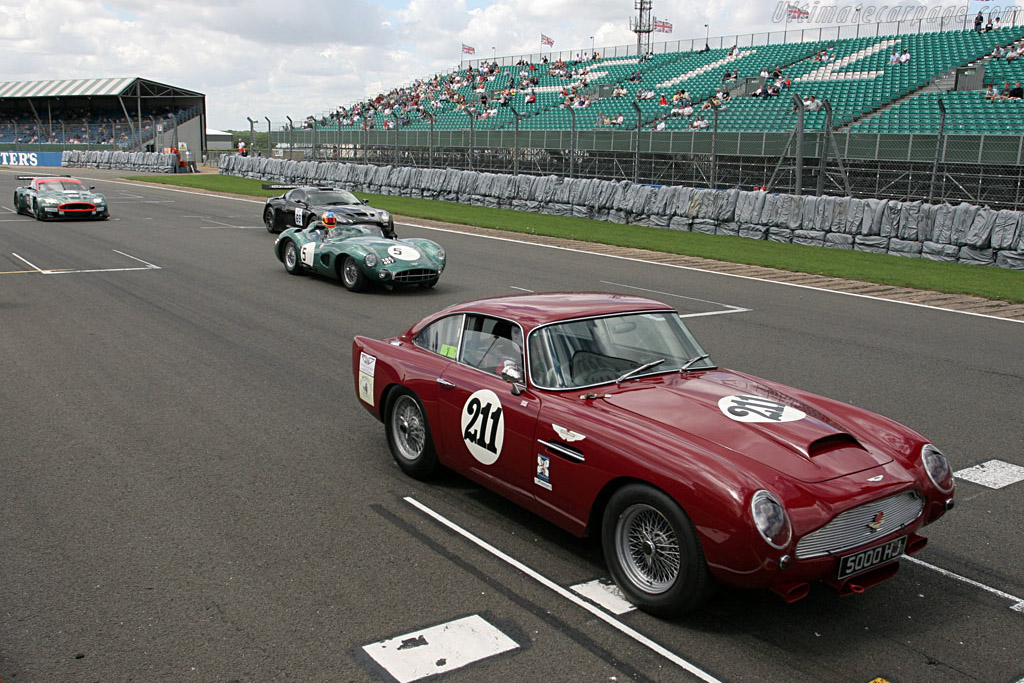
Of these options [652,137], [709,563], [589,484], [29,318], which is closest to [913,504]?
[709,563]

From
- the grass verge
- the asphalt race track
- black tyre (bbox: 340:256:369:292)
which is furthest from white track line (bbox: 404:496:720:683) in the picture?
the grass verge

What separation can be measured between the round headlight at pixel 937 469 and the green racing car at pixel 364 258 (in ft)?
33.9

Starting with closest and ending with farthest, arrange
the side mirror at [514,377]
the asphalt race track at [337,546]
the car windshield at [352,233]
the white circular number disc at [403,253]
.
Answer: the asphalt race track at [337,546] < the side mirror at [514,377] < the white circular number disc at [403,253] < the car windshield at [352,233]

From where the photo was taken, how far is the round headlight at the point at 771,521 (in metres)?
4.04

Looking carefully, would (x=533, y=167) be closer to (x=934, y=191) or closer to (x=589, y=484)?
(x=934, y=191)

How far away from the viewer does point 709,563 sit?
420cm

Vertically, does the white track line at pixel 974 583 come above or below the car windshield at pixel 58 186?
below

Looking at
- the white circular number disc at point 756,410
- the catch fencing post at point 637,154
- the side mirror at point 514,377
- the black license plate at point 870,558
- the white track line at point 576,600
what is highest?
the catch fencing post at point 637,154

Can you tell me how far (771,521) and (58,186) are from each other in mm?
28080

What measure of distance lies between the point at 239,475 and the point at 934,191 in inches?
861

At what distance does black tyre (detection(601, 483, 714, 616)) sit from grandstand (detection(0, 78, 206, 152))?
75917mm

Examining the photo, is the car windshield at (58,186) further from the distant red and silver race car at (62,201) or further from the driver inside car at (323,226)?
the driver inside car at (323,226)

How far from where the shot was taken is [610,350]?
563 centimetres

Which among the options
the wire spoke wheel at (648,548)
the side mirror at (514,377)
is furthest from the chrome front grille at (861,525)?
the side mirror at (514,377)
